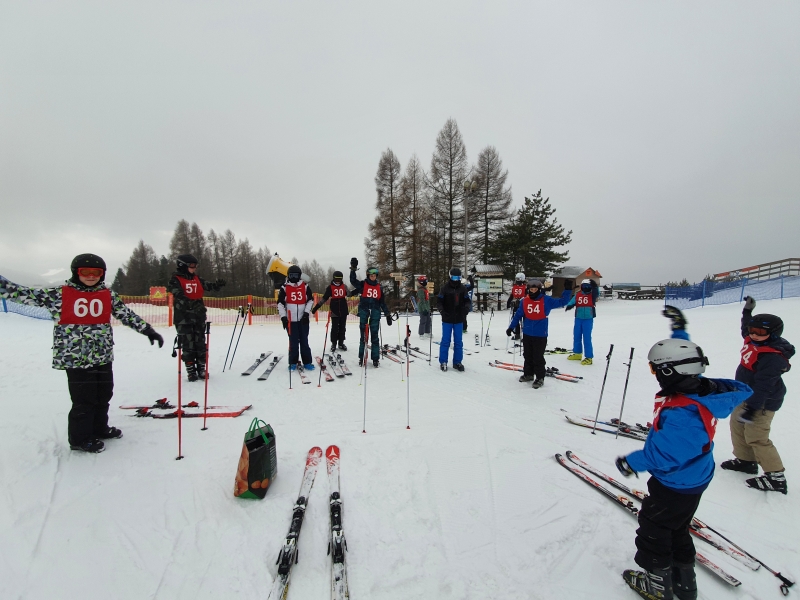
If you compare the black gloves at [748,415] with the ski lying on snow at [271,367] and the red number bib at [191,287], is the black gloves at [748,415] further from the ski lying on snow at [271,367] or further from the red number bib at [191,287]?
the red number bib at [191,287]

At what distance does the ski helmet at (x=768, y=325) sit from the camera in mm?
3281

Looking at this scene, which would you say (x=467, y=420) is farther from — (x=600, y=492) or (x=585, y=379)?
(x=585, y=379)

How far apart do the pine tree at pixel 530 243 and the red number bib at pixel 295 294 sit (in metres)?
23.7

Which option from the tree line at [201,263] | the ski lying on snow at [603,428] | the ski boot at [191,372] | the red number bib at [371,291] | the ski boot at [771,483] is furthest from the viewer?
the tree line at [201,263]

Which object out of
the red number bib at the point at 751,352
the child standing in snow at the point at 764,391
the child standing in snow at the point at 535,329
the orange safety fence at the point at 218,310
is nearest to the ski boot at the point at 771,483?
the child standing in snow at the point at 764,391

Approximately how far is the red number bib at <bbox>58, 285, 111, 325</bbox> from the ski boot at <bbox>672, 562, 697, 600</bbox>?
5684mm

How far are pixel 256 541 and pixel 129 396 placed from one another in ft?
15.5

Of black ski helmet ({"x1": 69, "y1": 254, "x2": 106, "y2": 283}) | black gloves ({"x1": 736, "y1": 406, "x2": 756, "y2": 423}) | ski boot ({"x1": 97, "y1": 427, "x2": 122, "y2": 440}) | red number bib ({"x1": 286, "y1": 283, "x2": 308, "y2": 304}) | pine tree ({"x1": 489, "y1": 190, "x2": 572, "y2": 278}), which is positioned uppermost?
pine tree ({"x1": 489, "y1": 190, "x2": 572, "y2": 278})

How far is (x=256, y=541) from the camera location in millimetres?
2598

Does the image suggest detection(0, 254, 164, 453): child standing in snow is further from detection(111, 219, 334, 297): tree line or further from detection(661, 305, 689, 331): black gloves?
detection(111, 219, 334, 297): tree line

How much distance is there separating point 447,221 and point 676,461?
27.5 meters

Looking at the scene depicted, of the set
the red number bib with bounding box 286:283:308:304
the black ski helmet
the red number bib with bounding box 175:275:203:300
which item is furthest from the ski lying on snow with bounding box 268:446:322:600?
the red number bib with bounding box 175:275:203:300

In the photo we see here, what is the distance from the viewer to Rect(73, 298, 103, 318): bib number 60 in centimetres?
364

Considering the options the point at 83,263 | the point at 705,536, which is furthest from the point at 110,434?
the point at 705,536
